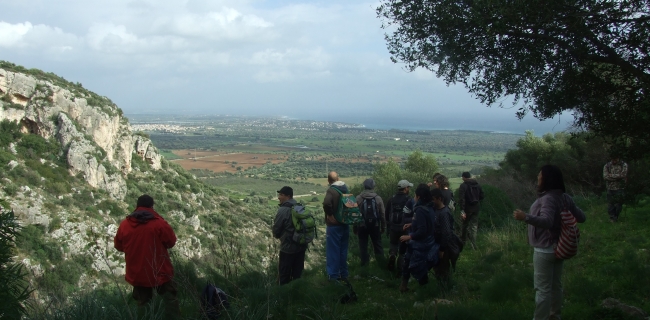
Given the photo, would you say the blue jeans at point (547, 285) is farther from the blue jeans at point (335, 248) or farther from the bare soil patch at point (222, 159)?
the bare soil patch at point (222, 159)

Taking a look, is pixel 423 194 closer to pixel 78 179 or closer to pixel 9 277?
pixel 9 277

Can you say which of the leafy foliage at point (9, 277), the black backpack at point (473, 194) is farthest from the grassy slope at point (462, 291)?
the black backpack at point (473, 194)

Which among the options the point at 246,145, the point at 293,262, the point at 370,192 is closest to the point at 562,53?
the point at 370,192

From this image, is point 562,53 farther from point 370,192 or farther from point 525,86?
point 370,192

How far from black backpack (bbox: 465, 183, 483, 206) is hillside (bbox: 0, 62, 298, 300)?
41.5 ft

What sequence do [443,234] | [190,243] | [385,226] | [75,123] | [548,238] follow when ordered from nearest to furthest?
1. [548,238]
2. [443,234]
3. [385,226]
4. [190,243]
5. [75,123]

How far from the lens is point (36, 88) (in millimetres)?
28875

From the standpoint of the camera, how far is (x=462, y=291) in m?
5.70

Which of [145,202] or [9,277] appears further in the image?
[145,202]

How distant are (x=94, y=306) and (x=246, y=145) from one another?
107m

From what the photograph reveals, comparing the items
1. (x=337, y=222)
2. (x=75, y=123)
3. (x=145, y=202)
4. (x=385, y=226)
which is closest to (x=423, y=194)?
(x=337, y=222)

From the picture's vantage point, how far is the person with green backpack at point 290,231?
237 inches

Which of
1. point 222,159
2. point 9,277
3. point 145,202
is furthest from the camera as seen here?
point 222,159

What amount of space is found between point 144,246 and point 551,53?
4.96 m
